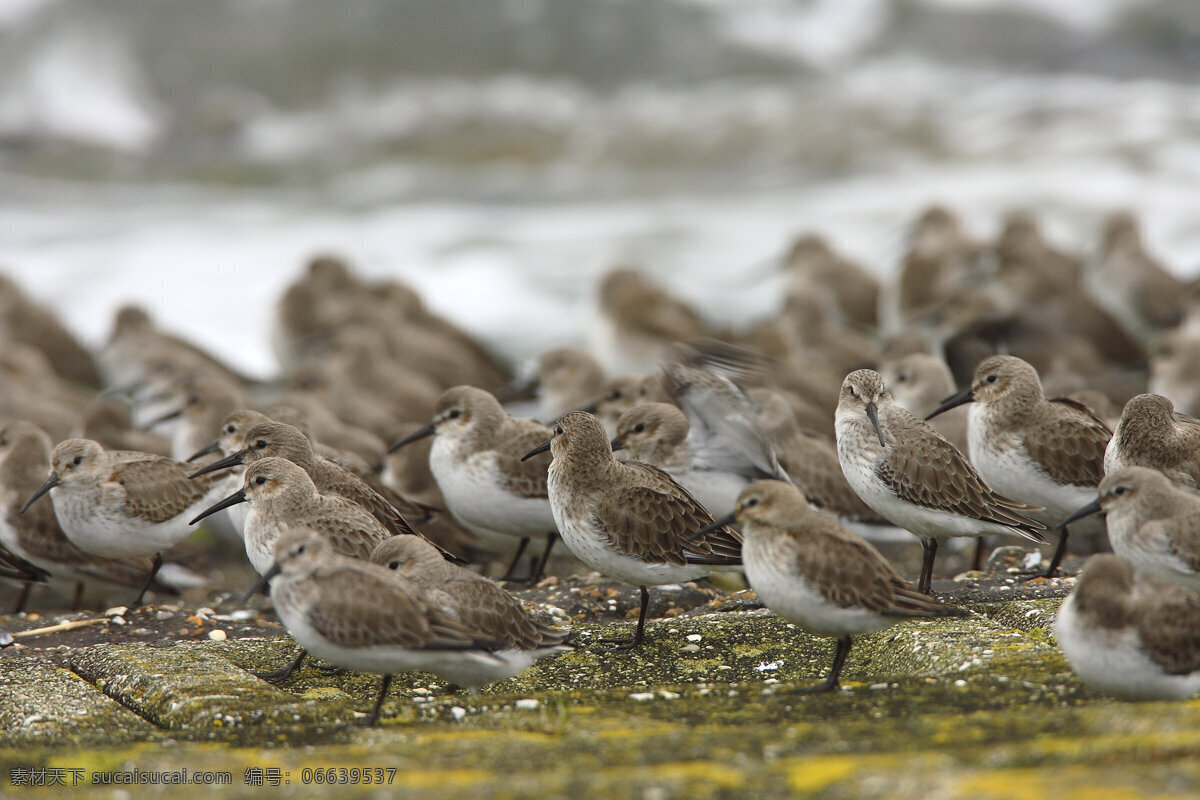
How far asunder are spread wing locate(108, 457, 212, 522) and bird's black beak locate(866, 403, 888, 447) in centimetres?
382

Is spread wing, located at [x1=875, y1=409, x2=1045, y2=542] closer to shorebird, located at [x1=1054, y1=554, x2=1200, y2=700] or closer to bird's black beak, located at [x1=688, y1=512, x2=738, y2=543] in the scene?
bird's black beak, located at [x1=688, y1=512, x2=738, y2=543]

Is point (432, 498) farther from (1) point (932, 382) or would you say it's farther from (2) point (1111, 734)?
(2) point (1111, 734)

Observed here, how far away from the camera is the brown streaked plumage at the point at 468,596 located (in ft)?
17.5

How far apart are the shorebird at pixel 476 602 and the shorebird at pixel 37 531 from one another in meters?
2.94

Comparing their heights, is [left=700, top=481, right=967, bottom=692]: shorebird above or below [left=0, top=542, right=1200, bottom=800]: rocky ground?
above

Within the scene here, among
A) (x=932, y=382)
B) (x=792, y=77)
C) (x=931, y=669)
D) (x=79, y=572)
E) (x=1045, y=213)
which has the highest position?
(x=792, y=77)

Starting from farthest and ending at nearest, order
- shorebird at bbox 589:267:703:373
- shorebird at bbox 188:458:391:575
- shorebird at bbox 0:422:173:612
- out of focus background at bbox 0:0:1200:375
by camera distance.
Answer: out of focus background at bbox 0:0:1200:375
shorebird at bbox 589:267:703:373
shorebird at bbox 0:422:173:612
shorebird at bbox 188:458:391:575

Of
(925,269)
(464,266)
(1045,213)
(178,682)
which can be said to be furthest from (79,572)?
(1045,213)

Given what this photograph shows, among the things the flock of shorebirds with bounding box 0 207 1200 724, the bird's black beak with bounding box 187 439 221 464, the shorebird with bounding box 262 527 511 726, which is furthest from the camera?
the bird's black beak with bounding box 187 439 221 464

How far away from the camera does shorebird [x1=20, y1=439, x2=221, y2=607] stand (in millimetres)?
7402

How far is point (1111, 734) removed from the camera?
3912 mm

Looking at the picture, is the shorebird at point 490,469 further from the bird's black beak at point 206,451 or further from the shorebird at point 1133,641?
the shorebird at point 1133,641

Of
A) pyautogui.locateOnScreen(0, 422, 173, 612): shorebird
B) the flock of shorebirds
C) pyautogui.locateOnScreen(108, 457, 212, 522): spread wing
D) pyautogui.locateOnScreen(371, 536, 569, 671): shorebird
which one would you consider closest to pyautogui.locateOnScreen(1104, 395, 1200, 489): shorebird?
the flock of shorebirds

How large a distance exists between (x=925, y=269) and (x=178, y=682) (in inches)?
409
